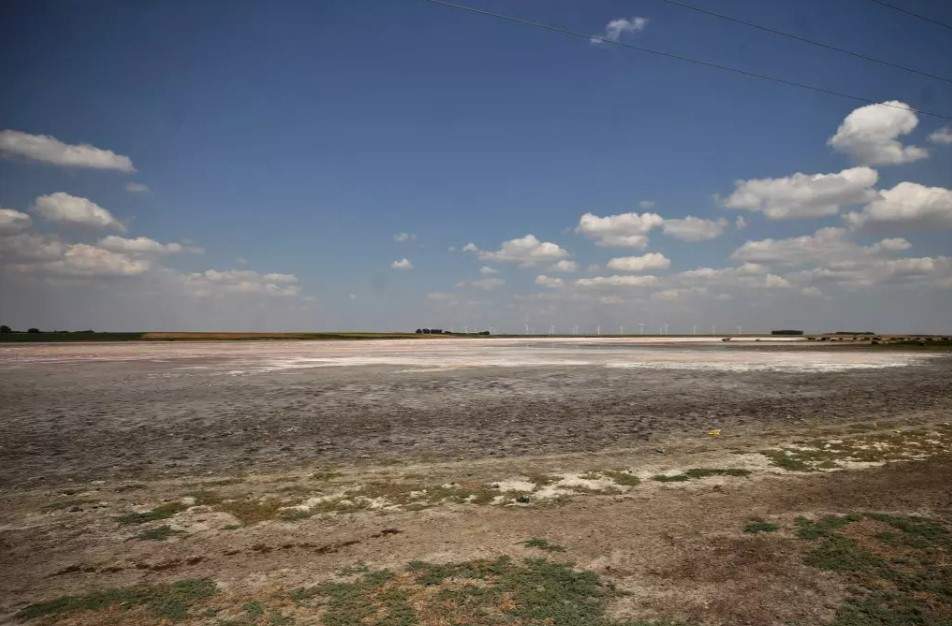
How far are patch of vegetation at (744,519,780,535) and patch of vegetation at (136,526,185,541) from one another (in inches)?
237

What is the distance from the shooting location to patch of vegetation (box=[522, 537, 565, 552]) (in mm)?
4942

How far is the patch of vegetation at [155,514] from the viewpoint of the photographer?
5.96 m

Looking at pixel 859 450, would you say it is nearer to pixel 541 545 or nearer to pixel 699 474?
pixel 699 474

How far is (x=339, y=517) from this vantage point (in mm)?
5934

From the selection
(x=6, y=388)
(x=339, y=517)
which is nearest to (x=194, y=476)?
(x=339, y=517)

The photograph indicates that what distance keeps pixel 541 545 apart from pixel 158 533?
409cm

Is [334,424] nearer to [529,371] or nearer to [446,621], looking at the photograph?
[446,621]

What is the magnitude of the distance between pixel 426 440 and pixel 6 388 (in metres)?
20.2

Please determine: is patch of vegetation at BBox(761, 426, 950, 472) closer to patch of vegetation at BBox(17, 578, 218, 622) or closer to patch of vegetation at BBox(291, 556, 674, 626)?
patch of vegetation at BBox(291, 556, 674, 626)

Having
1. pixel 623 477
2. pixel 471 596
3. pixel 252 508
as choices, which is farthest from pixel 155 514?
pixel 623 477

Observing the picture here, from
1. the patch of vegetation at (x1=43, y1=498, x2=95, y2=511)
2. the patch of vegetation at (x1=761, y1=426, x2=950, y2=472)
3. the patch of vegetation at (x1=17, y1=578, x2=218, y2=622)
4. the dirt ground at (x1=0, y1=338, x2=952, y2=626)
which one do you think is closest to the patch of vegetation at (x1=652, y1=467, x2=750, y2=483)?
the dirt ground at (x1=0, y1=338, x2=952, y2=626)

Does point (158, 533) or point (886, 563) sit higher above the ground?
point (886, 563)

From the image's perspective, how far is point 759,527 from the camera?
5.41 metres

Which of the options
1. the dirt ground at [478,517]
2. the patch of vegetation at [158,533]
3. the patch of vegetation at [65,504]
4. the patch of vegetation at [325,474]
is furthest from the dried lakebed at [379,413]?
the patch of vegetation at [158,533]
